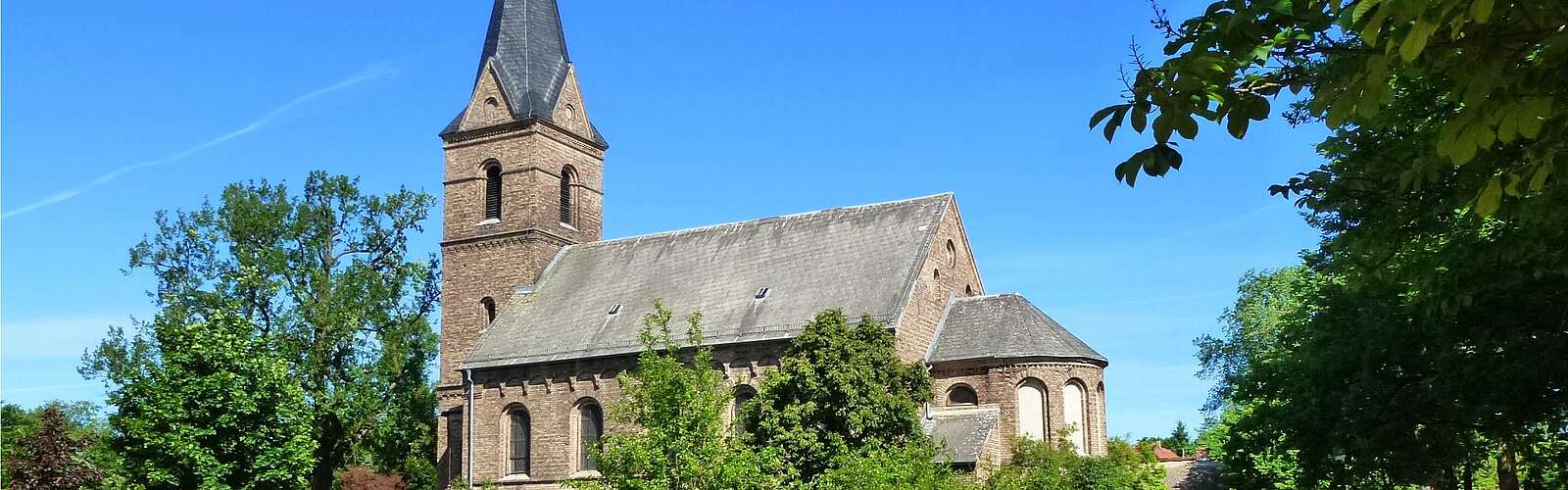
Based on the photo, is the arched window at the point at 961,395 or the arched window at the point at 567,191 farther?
the arched window at the point at 567,191

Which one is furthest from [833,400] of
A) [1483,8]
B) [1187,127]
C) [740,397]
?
[1483,8]

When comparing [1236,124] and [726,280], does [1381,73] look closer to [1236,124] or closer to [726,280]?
[1236,124]

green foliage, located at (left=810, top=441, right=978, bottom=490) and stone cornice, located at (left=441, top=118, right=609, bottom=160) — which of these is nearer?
green foliage, located at (left=810, top=441, right=978, bottom=490)

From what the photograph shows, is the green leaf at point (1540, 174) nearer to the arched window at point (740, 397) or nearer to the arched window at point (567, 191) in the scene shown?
the arched window at point (740, 397)

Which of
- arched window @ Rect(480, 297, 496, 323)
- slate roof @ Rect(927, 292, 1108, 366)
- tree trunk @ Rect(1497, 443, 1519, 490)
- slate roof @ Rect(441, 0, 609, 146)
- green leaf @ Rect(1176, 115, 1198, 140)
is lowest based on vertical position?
tree trunk @ Rect(1497, 443, 1519, 490)

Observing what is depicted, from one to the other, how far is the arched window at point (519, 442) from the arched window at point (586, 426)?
174 centimetres

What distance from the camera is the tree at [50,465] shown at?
30.1 metres

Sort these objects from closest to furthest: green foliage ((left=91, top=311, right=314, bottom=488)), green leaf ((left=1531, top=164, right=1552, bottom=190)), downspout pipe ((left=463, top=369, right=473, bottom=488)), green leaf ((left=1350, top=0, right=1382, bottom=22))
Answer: green leaf ((left=1350, top=0, right=1382, bottom=22)) → green leaf ((left=1531, top=164, right=1552, bottom=190)) → green foliage ((left=91, top=311, right=314, bottom=488)) → downspout pipe ((left=463, top=369, right=473, bottom=488))

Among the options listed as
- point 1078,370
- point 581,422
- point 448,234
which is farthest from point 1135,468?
point 448,234

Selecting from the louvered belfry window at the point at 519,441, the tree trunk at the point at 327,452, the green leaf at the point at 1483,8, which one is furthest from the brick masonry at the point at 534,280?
the green leaf at the point at 1483,8

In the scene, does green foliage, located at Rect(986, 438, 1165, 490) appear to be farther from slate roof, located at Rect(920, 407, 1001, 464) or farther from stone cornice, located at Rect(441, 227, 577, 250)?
stone cornice, located at Rect(441, 227, 577, 250)

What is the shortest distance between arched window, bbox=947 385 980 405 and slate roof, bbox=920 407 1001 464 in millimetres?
522

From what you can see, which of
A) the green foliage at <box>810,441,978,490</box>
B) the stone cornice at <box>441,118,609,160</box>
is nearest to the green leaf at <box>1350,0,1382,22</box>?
the green foliage at <box>810,441,978,490</box>

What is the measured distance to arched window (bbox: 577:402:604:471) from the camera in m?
39.3
